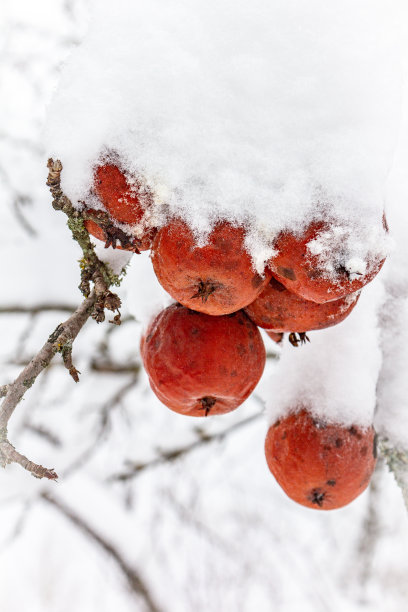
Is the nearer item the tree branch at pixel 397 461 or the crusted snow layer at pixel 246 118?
the crusted snow layer at pixel 246 118

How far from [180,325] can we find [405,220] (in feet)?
2.64

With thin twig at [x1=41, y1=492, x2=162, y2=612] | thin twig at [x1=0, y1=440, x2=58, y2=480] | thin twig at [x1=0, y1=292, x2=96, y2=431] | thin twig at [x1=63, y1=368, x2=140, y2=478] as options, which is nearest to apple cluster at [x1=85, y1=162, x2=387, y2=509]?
thin twig at [x1=0, y1=292, x2=96, y2=431]

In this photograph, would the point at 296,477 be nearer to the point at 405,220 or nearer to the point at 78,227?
the point at 405,220

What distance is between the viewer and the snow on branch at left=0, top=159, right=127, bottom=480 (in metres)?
1.03

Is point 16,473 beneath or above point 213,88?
beneath

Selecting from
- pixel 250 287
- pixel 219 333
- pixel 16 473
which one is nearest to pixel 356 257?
pixel 250 287

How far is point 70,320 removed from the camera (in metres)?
1.16

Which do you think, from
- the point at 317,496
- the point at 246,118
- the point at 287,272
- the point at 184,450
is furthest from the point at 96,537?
the point at 246,118

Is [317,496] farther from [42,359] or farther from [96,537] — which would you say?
[96,537]

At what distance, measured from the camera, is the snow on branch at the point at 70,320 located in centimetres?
103

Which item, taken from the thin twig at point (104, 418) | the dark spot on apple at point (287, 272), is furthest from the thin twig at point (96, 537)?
the dark spot on apple at point (287, 272)

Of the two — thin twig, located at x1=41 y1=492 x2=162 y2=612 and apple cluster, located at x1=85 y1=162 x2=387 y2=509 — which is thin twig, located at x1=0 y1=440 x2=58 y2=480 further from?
thin twig, located at x1=41 y1=492 x2=162 y2=612

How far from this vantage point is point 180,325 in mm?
1324

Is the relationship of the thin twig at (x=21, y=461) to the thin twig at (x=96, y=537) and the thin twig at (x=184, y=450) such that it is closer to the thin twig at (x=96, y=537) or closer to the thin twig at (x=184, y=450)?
the thin twig at (x=184, y=450)
